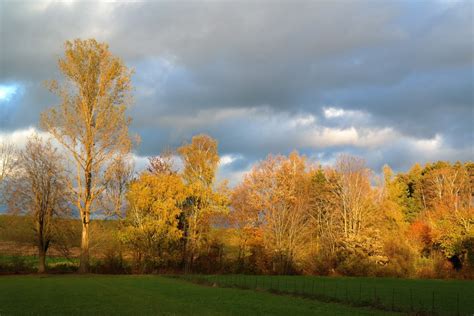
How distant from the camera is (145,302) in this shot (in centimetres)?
2655

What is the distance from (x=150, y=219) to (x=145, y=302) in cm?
2540

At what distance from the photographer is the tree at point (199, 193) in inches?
2240

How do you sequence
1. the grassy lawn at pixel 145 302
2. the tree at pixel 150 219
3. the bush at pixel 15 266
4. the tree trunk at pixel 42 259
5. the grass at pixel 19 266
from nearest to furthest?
the grassy lawn at pixel 145 302, the bush at pixel 15 266, the grass at pixel 19 266, the tree trunk at pixel 42 259, the tree at pixel 150 219

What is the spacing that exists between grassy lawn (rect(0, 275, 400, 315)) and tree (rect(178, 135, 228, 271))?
2103cm

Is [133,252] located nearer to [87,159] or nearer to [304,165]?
→ [87,159]

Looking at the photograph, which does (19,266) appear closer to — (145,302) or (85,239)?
(85,239)

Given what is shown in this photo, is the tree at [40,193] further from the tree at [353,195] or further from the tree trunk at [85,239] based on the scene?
the tree at [353,195]

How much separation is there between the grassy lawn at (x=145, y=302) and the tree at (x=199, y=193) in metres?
21.0

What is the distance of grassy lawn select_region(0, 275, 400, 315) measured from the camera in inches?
898

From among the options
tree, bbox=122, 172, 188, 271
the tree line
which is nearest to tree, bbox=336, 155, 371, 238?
the tree line

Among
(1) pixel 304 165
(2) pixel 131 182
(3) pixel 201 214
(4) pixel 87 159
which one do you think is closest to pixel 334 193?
(1) pixel 304 165

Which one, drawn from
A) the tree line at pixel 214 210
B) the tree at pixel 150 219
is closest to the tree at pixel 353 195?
the tree line at pixel 214 210

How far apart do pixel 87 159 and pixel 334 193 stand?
3604 cm

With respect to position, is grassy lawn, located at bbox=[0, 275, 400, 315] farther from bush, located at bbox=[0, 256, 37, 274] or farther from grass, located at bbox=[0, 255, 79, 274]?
grass, located at bbox=[0, 255, 79, 274]
